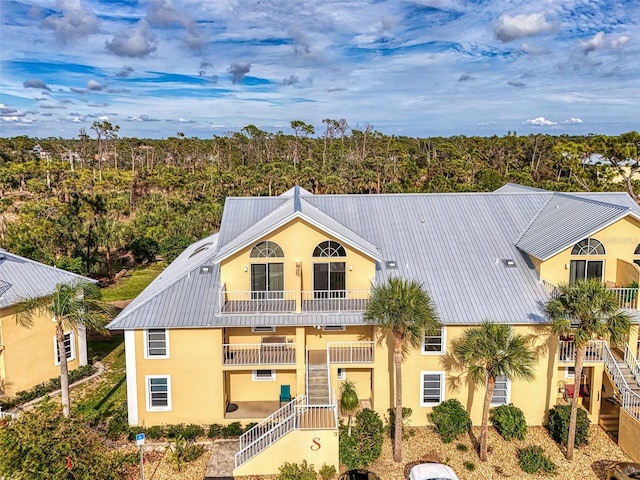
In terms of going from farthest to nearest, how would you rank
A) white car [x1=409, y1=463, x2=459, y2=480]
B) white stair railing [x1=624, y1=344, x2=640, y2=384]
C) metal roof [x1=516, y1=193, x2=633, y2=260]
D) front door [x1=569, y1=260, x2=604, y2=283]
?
front door [x1=569, y1=260, x2=604, y2=283] < metal roof [x1=516, y1=193, x2=633, y2=260] < white stair railing [x1=624, y1=344, x2=640, y2=384] < white car [x1=409, y1=463, x2=459, y2=480]

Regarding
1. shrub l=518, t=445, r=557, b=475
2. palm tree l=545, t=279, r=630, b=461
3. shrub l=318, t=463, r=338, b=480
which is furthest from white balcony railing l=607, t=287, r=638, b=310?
shrub l=318, t=463, r=338, b=480

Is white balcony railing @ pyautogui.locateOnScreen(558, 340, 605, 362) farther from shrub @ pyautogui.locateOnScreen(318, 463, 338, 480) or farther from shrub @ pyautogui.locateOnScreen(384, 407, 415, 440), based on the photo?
shrub @ pyautogui.locateOnScreen(318, 463, 338, 480)

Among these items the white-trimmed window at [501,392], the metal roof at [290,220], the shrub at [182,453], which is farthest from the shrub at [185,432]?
the white-trimmed window at [501,392]

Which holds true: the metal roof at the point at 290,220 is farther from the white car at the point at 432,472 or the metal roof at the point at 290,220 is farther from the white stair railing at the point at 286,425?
the white car at the point at 432,472

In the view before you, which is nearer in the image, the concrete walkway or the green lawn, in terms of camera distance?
the concrete walkway

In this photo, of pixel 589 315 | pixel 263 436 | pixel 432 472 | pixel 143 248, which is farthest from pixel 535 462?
pixel 143 248

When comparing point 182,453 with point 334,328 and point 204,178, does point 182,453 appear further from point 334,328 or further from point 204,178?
point 204,178
